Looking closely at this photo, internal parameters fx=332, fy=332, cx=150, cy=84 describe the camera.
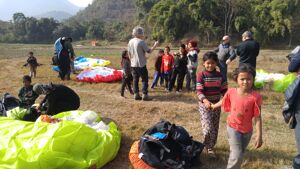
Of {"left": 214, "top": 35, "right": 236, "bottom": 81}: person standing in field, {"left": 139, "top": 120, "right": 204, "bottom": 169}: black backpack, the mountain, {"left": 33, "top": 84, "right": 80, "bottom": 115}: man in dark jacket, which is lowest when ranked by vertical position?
{"left": 139, "top": 120, "right": 204, "bottom": 169}: black backpack

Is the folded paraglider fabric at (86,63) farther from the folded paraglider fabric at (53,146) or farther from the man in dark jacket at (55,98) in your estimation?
the folded paraglider fabric at (53,146)

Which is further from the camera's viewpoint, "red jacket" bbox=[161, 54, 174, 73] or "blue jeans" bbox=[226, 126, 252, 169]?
"red jacket" bbox=[161, 54, 174, 73]

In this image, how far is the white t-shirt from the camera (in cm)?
717

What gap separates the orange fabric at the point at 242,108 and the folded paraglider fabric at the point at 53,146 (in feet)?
5.74

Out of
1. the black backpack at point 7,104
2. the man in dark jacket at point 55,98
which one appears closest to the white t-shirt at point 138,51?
the man in dark jacket at point 55,98

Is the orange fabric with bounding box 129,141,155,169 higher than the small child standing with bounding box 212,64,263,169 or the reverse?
the reverse

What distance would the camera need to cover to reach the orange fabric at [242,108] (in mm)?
3602

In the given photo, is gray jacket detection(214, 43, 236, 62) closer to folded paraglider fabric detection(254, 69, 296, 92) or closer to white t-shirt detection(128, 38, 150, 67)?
folded paraglider fabric detection(254, 69, 296, 92)

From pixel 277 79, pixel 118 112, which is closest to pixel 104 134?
pixel 118 112

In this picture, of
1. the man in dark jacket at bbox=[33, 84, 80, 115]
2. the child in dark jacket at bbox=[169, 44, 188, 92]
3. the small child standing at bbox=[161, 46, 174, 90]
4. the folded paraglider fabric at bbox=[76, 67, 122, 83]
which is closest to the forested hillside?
the folded paraglider fabric at bbox=[76, 67, 122, 83]

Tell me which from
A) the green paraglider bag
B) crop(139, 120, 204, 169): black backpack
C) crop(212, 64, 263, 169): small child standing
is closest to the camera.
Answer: crop(212, 64, 263, 169): small child standing

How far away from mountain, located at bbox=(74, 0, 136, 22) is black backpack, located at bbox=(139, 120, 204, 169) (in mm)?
121293

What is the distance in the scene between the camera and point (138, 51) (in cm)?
720

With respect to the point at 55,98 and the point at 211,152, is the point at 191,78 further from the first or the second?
the point at 211,152
